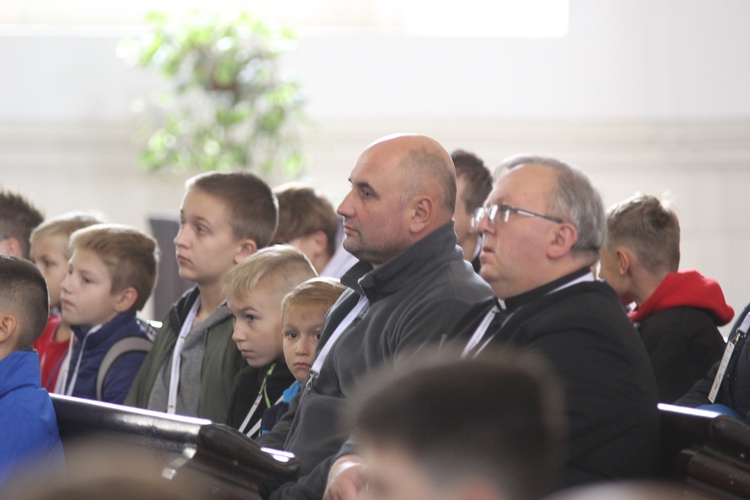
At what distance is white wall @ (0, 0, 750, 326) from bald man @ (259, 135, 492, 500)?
14.2ft

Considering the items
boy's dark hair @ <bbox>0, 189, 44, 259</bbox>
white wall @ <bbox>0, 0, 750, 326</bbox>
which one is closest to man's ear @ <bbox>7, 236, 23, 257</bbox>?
boy's dark hair @ <bbox>0, 189, 44, 259</bbox>

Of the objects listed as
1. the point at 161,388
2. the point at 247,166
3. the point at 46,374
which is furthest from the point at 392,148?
the point at 247,166

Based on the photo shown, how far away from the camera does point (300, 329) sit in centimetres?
340

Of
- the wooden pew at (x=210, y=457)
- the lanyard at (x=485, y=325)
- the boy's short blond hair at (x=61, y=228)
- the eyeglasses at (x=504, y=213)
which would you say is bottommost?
the wooden pew at (x=210, y=457)

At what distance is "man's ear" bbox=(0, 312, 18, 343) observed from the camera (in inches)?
129

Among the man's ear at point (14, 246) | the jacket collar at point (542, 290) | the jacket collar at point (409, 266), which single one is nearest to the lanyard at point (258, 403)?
the jacket collar at point (409, 266)

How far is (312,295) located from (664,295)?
1.12 meters

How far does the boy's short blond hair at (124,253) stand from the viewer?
4.23 metres

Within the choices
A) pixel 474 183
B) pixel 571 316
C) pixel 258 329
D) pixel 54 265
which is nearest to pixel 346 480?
pixel 571 316

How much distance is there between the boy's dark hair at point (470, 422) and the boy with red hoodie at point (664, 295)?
229 centimetres

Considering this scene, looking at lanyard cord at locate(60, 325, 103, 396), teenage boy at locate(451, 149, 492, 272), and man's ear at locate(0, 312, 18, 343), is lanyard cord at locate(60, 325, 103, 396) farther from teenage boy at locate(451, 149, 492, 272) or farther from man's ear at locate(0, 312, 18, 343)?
teenage boy at locate(451, 149, 492, 272)

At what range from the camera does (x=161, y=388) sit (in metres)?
3.85

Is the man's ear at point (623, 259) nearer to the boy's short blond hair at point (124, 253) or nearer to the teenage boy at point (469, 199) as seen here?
the teenage boy at point (469, 199)

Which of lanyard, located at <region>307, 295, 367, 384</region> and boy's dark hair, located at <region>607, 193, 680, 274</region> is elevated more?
boy's dark hair, located at <region>607, 193, 680, 274</region>
